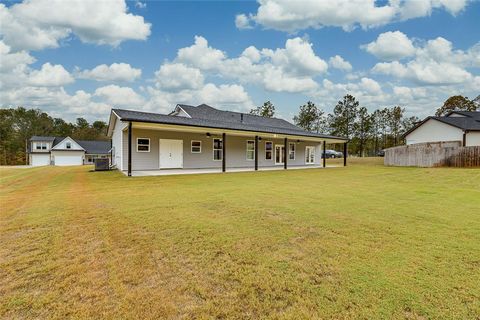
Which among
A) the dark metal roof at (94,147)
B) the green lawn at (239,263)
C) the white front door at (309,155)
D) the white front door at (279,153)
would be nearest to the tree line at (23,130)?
the dark metal roof at (94,147)

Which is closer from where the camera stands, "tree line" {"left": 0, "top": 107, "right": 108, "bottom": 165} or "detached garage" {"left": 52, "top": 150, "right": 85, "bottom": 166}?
"detached garage" {"left": 52, "top": 150, "right": 85, "bottom": 166}

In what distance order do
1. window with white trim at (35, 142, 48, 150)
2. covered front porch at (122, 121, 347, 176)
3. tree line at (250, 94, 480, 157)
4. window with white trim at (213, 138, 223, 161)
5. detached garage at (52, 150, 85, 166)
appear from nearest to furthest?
covered front porch at (122, 121, 347, 176) < window with white trim at (213, 138, 223, 161) < detached garage at (52, 150, 85, 166) < window with white trim at (35, 142, 48, 150) < tree line at (250, 94, 480, 157)

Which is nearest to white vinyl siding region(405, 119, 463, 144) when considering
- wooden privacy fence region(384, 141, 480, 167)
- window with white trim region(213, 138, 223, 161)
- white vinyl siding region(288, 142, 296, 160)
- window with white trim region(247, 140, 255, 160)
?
wooden privacy fence region(384, 141, 480, 167)

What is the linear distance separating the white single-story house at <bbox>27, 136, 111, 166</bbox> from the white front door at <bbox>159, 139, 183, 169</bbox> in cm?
3019

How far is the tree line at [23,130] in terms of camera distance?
52188 millimetres

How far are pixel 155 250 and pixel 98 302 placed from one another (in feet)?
3.73

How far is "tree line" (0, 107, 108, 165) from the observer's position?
52.2 meters

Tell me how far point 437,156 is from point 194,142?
17.4 meters

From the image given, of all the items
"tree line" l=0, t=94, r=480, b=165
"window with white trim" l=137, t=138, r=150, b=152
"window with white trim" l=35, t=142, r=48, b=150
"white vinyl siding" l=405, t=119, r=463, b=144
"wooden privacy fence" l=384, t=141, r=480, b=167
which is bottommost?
"wooden privacy fence" l=384, t=141, r=480, b=167

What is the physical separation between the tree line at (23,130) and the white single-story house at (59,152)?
12.3 meters

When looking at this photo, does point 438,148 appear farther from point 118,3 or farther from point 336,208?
point 118,3

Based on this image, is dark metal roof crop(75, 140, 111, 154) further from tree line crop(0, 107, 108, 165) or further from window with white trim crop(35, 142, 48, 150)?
tree line crop(0, 107, 108, 165)

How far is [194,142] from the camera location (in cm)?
1811

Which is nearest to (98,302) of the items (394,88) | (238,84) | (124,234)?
(124,234)
